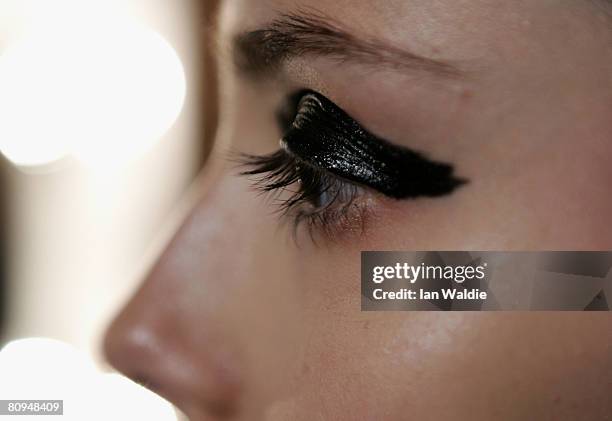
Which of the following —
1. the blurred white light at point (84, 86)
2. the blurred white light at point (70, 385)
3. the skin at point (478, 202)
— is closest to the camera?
the skin at point (478, 202)

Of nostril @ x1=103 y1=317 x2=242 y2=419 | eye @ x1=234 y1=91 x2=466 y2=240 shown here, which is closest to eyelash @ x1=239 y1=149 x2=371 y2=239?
eye @ x1=234 y1=91 x2=466 y2=240

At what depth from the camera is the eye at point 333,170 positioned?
1.25 ft

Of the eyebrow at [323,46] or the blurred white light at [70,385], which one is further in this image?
the blurred white light at [70,385]

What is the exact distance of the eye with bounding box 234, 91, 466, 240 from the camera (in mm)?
382

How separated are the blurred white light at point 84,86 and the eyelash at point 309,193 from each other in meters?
0.55

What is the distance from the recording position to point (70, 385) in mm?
762

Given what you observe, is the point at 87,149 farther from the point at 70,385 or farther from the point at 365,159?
the point at 365,159

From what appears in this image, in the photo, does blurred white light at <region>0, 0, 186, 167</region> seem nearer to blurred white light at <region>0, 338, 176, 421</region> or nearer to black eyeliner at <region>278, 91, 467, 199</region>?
blurred white light at <region>0, 338, 176, 421</region>

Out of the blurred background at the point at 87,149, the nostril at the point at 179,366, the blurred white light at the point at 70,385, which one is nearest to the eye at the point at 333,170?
the nostril at the point at 179,366

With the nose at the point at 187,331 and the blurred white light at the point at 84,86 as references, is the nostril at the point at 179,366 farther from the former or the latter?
the blurred white light at the point at 84,86

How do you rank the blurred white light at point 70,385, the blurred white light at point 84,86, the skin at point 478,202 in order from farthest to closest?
the blurred white light at point 84,86 → the blurred white light at point 70,385 → the skin at point 478,202

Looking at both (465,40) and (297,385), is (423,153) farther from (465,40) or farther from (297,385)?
(297,385)

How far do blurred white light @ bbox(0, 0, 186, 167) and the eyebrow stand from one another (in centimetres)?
58

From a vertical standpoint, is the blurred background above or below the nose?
above
